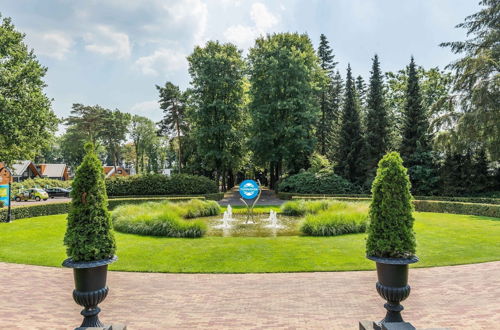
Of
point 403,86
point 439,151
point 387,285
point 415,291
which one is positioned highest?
point 403,86

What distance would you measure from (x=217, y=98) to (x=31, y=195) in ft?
77.3

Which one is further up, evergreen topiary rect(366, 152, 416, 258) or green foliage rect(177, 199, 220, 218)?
evergreen topiary rect(366, 152, 416, 258)

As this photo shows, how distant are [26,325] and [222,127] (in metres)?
33.5

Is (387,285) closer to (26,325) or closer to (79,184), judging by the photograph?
(79,184)

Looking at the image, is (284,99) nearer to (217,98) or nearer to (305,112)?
(305,112)

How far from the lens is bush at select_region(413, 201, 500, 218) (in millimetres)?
21172

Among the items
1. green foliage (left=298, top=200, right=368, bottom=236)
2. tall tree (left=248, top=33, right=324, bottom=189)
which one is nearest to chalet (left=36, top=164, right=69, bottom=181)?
tall tree (left=248, top=33, right=324, bottom=189)

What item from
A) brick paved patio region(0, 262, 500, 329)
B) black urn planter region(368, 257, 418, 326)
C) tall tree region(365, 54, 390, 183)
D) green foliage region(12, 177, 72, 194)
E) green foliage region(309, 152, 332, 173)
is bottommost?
brick paved patio region(0, 262, 500, 329)

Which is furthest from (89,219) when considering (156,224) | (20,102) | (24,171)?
(24,171)

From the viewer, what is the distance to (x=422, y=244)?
1261 centimetres

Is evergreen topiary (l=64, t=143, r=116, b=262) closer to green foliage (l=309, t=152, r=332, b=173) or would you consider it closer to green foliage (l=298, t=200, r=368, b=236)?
green foliage (l=298, t=200, r=368, b=236)

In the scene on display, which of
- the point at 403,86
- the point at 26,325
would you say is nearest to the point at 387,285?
the point at 26,325

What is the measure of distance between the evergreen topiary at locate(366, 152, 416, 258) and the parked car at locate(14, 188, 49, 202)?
41780mm

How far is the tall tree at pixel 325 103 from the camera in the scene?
4709 centimetres
